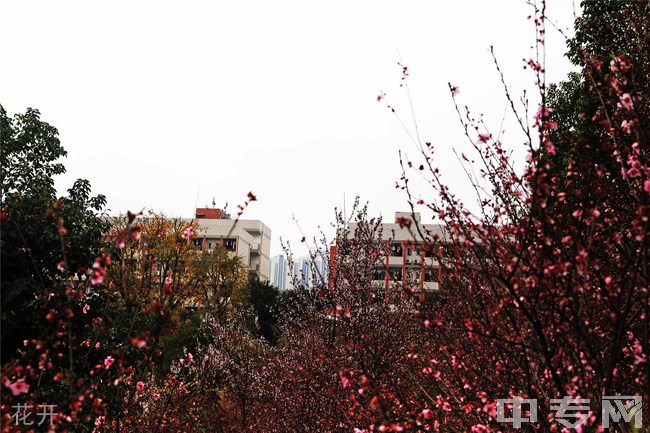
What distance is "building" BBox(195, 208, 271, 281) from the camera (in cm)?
6150

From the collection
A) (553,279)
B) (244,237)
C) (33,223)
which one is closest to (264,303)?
(244,237)

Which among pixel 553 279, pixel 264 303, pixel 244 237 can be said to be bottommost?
pixel 553 279

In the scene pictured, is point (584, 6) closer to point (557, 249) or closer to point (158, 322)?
point (557, 249)

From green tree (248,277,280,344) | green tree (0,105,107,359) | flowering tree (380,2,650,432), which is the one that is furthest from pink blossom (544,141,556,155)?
green tree (248,277,280,344)

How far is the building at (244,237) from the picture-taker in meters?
61.5

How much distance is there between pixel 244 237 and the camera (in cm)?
6372

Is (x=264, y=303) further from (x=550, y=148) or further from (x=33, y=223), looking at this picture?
(x=550, y=148)

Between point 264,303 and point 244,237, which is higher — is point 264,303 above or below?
below

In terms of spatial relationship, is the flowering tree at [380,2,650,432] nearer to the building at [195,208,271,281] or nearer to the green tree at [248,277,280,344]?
the green tree at [248,277,280,344]

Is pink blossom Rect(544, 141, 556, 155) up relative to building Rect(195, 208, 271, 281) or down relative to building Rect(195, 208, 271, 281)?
down

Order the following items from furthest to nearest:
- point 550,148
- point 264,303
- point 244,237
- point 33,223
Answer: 1. point 244,237
2. point 264,303
3. point 33,223
4. point 550,148

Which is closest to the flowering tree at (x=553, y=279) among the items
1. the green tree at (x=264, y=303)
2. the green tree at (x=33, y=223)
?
the green tree at (x=33, y=223)

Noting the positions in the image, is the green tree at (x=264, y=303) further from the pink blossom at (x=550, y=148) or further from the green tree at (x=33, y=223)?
the pink blossom at (x=550, y=148)

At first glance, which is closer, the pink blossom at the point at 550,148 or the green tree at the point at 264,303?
the pink blossom at the point at 550,148
